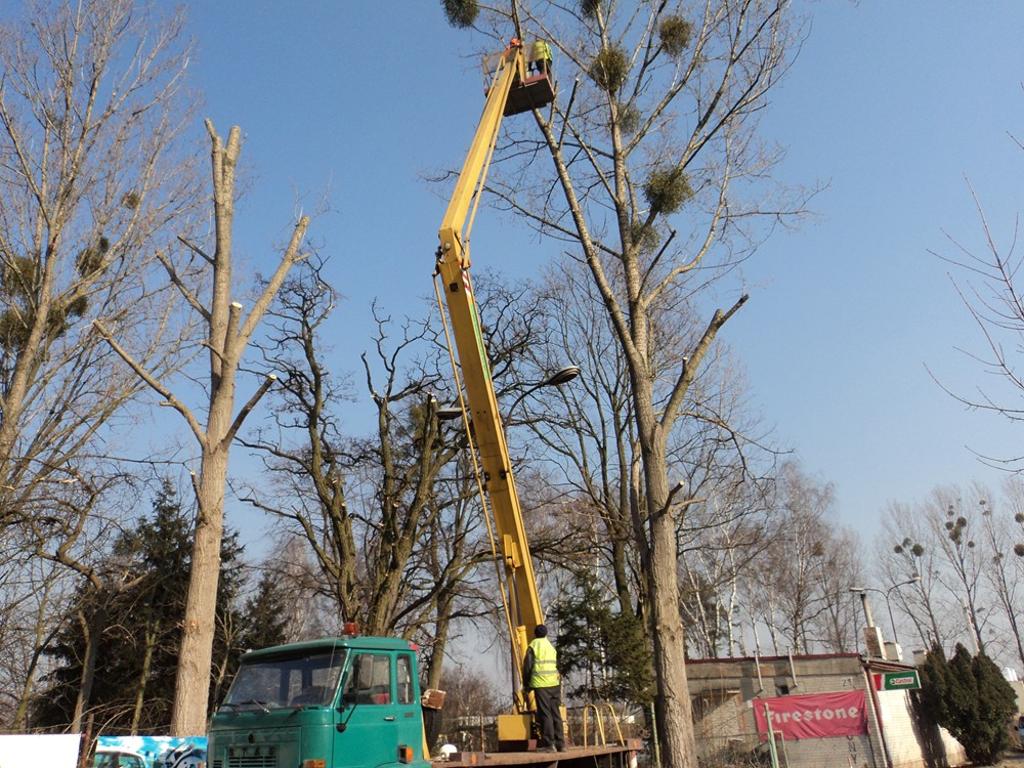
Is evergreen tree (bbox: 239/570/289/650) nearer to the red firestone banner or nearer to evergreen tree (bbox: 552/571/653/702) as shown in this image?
evergreen tree (bbox: 552/571/653/702)

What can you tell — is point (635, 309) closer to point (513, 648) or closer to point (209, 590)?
point (513, 648)

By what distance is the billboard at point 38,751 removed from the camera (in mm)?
8391

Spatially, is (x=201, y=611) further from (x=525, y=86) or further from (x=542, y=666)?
(x=525, y=86)

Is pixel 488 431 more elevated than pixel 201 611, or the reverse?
pixel 488 431

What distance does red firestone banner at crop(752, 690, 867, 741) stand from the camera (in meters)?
18.9

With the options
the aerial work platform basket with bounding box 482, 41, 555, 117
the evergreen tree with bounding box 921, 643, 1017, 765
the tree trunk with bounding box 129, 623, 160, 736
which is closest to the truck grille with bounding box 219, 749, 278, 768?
the aerial work platform basket with bounding box 482, 41, 555, 117

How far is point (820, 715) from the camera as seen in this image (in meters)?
19.2

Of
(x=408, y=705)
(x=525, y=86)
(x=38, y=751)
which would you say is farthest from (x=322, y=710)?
(x=525, y=86)

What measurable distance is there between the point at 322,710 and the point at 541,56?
900 cm

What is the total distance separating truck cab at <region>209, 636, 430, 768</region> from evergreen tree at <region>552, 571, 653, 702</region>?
47.6 ft

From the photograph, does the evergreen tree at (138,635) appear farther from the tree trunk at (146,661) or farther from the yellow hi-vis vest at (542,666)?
the yellow hi-vis vest at (542,666)

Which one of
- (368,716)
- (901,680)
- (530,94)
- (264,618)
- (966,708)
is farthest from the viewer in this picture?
(264,618)

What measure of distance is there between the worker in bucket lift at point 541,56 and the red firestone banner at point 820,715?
1486cm

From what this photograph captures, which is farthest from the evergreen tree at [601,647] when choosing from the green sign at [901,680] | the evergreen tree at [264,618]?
the evergreen tree at [264,618]
